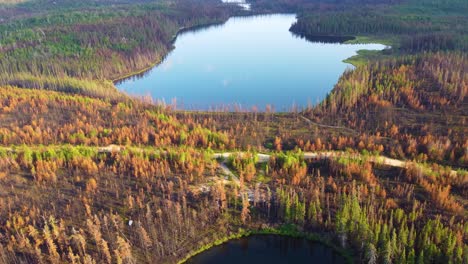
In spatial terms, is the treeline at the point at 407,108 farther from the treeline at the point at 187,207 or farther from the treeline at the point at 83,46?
the treeline at the point at 83,46

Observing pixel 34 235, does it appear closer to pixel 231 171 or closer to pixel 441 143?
pixel 231 171

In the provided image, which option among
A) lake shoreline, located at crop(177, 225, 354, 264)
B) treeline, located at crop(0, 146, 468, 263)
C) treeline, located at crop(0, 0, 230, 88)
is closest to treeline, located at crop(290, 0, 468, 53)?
treeline, located at crop(0, 0, 230, 88)

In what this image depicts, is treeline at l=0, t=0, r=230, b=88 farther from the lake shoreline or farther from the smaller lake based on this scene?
the smaller lake

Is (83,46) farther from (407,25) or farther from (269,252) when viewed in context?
(407,25)

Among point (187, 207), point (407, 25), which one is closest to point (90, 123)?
point (187, 207)

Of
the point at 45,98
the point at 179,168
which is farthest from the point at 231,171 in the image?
the point at 45,98

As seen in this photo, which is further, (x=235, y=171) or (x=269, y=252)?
(x=235, y=171)

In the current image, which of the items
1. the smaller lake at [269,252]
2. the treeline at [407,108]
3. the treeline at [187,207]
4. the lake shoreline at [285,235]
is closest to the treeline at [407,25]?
the treeline at [407,108]
